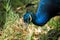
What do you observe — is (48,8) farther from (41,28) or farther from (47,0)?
(41,28)

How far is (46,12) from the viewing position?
3.61m

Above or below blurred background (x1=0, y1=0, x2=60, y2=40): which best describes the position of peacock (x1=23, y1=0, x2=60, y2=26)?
above

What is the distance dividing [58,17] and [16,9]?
0.64 meters

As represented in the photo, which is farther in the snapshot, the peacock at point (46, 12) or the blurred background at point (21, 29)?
the blurred background at point (21, 29)

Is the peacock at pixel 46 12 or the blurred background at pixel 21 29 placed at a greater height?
the peacock at pixel 46 12

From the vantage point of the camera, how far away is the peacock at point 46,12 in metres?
3.53

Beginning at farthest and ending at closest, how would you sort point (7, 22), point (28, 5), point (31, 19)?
point (28, 5) < point (7, 22) < point (31, 19)

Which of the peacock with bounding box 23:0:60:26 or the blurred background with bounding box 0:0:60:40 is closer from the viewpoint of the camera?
the peacock with bounding box 23:0:60:26

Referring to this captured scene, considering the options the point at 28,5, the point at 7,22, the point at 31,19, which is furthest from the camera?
the point at 28,5

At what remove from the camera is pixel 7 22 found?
372 cm

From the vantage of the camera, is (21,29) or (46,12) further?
(21,29)

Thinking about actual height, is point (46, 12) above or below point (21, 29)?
above

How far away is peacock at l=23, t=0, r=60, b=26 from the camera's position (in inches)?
139

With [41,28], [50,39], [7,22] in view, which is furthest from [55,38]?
[7,22]
